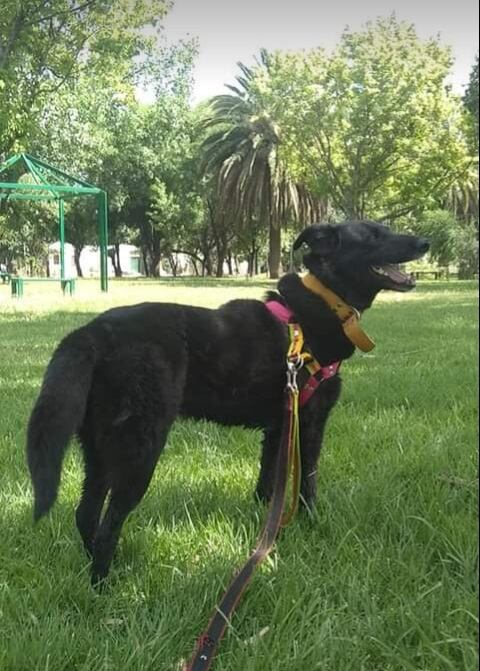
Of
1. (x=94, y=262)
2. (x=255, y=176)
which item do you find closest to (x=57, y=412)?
(x=255, y=176)

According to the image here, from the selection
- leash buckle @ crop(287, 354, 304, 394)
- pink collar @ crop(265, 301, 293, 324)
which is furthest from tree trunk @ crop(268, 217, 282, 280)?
leash buckle @ crop(287, 354, 304, 394)

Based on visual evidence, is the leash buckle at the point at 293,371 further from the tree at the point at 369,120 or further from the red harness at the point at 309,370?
the tree at the point at 369,120

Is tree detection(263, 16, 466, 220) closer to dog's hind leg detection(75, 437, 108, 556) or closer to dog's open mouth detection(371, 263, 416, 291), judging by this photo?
dog's open mouth detection(371, 263, 416, 291)

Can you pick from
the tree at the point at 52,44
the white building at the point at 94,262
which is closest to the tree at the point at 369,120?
the tree at the point at 52,44

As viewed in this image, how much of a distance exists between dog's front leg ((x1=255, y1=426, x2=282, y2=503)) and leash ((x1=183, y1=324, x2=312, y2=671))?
0.92 feet

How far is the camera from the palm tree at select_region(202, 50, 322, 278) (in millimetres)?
32125

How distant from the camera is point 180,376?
2627mm

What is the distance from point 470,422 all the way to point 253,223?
3179 centimetres

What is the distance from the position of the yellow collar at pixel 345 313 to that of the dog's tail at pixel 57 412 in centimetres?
112

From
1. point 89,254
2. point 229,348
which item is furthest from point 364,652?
point 89,254

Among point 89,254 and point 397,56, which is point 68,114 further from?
point 89,254

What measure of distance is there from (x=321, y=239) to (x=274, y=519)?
153 cm

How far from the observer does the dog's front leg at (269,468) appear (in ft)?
10.0

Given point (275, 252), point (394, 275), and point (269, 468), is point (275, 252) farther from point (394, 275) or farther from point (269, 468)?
point (269, 468)
